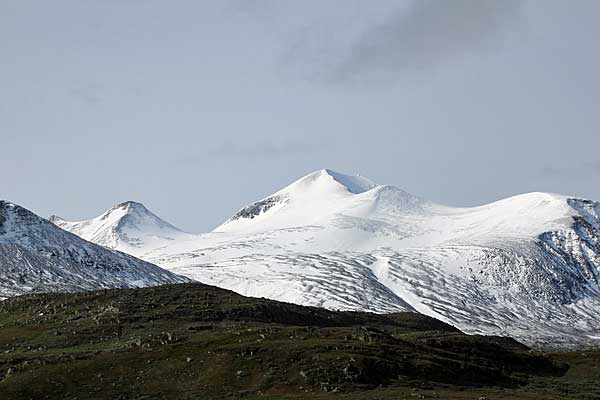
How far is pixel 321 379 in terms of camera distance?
70.4 metres

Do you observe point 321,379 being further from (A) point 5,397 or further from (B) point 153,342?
(A) point 5,397

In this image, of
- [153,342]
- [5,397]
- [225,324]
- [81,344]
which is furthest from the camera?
[225,324]

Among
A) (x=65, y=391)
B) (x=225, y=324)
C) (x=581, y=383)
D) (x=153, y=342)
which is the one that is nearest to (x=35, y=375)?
(x=65, y=391)

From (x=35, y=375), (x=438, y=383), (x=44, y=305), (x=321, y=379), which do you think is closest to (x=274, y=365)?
(x=321, y=379)

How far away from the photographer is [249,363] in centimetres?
7381

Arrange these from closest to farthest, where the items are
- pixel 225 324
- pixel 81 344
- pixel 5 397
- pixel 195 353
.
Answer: pixel 5 397 → pixel 195 353 → pixel 81 344 → pixel 225 324

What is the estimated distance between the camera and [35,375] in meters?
71.9

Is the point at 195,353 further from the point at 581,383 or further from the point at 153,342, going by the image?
the point at 581,383

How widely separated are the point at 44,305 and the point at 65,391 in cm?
4935

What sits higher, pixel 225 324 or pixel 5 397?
pixel 225 324

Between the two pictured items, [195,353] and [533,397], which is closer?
[533,397]

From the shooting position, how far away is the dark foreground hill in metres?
69.1

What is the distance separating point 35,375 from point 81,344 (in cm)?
1682

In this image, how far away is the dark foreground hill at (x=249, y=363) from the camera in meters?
69.1
